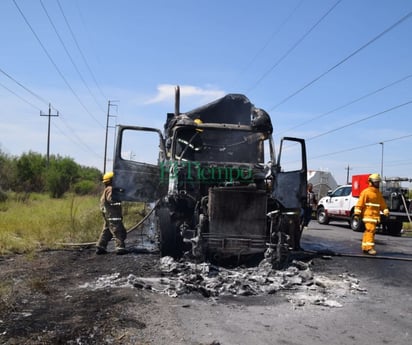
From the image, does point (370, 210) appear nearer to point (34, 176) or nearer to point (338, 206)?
point (338, 206)

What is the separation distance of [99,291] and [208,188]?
107 inches

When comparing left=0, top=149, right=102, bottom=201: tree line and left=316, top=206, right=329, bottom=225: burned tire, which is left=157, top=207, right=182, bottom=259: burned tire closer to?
left=316, top=206, right=329, bottom=225: burned tire

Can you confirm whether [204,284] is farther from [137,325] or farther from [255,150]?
[255,150]

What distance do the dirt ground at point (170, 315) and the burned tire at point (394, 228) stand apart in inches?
388

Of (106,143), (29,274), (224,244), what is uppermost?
(106,143)

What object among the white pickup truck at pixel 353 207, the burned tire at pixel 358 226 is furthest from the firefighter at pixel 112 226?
the white pickup truck at pixel 353 207

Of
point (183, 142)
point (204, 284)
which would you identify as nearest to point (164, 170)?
point (183, 142)

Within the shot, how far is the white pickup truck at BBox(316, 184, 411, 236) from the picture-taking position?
590 inches

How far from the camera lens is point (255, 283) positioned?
5.93m

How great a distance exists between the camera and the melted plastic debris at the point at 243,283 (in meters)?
5.46

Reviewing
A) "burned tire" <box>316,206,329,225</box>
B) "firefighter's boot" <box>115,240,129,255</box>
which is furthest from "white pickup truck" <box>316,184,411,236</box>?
"firefighter's boot" <box>115,240,129,255</box>

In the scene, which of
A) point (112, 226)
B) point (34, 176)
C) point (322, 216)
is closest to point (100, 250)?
point (112, 226)

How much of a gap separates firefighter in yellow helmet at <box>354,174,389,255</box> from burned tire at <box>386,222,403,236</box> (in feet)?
23.0

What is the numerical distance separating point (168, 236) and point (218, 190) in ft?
3.75
